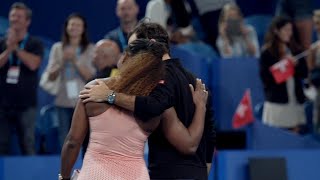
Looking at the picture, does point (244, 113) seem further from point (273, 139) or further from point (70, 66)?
point (70, 66)

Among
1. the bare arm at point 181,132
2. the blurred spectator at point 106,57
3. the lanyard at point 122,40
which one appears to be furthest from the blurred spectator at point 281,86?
the bare arm at point 181,132

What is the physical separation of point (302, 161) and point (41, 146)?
256 centimetres

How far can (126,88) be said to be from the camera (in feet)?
14.2

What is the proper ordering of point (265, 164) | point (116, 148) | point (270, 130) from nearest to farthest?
point (116, 148), point (265, 164), point (270, 130)

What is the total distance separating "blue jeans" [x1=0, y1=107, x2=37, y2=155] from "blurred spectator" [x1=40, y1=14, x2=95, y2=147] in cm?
27

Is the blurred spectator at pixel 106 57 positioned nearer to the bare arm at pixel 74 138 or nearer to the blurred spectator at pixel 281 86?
the bare arm at pixel 74 138

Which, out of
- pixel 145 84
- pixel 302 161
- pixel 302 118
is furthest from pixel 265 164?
pixel 145 84

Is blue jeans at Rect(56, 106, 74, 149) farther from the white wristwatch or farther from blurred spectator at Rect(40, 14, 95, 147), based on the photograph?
the white wristwatch

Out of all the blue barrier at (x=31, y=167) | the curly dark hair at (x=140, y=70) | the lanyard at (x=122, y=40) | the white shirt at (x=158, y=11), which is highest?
the curly dark hair at (x=140, y=70)

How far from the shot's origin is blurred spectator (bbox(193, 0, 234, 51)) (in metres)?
9.81

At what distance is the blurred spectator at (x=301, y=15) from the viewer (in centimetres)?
980

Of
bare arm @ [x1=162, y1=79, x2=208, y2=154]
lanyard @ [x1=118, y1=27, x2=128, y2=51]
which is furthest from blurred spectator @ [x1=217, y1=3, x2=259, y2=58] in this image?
bare arm @ [x1=162, y1=79, x2=208, y2=154]

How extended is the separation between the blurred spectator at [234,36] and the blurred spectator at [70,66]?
67.8 inches

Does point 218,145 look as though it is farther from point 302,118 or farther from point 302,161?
point 302,161
